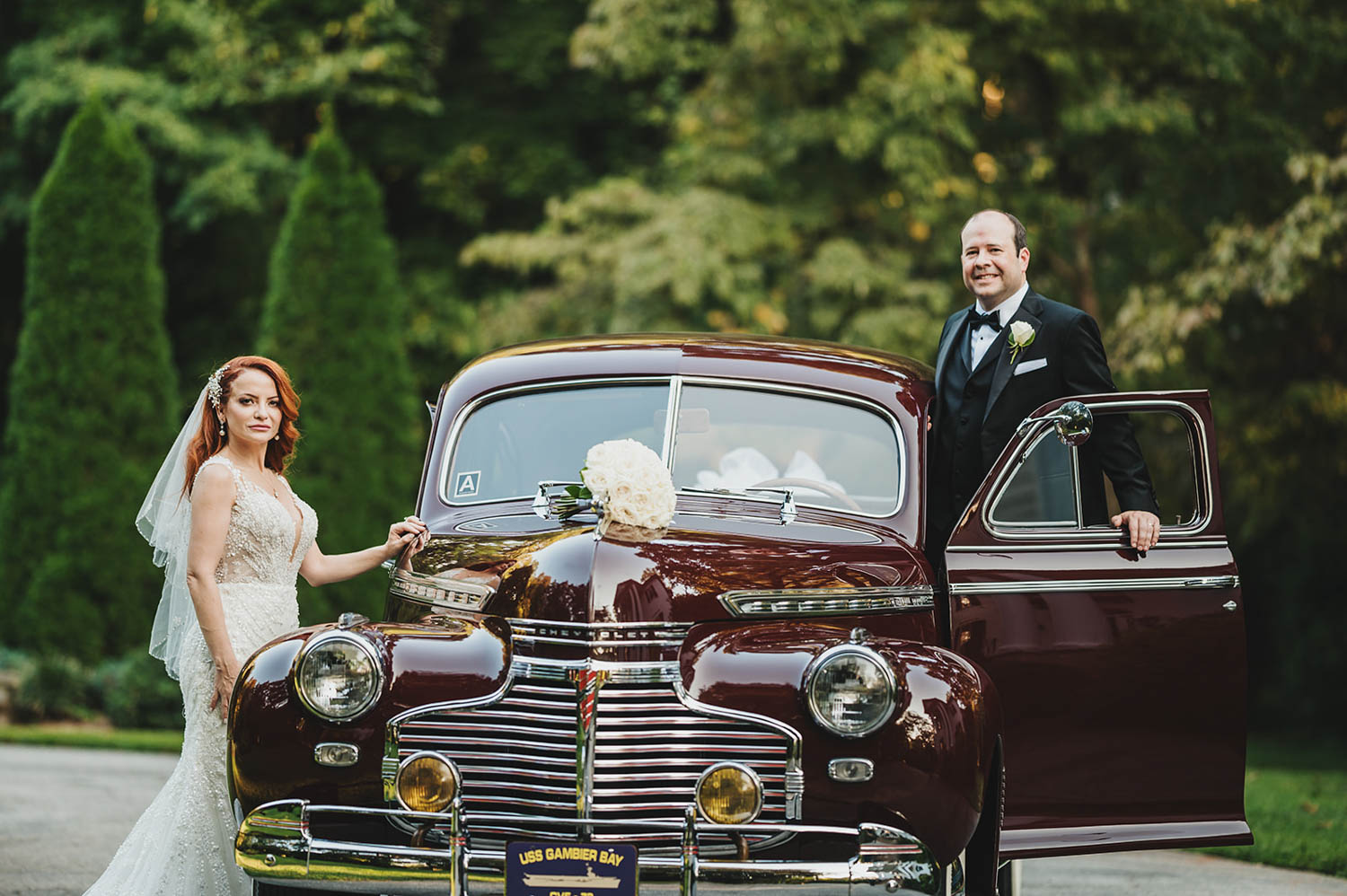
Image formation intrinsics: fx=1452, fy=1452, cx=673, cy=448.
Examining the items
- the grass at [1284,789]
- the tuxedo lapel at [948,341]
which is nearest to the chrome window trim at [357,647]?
the tuxedo lapel at [948,341]

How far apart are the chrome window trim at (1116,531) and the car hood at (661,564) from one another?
31 cm

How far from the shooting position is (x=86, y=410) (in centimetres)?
1312

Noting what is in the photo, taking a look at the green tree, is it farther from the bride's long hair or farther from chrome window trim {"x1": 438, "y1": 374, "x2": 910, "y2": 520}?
the bride's long hair

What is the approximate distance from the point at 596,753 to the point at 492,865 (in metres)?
0.41

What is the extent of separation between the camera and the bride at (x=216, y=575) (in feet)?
15.5

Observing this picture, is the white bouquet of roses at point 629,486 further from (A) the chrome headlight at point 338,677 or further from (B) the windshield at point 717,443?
(A) the chrome headlight at point 338,677

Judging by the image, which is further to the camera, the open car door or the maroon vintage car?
the open car door

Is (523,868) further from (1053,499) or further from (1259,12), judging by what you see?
(1259,12)

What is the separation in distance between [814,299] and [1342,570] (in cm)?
653

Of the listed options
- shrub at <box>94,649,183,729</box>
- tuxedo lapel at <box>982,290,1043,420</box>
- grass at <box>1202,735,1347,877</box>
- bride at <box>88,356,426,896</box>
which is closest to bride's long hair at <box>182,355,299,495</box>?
bride at <box>88,356,426,896</box>

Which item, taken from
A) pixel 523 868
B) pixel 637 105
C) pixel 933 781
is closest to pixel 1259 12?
pixel 637 105

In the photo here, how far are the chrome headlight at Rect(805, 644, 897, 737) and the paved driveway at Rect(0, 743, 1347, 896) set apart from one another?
2831 millimetres

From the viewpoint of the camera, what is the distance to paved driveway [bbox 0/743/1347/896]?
6141 mm

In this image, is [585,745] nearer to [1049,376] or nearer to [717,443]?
[717,443]
